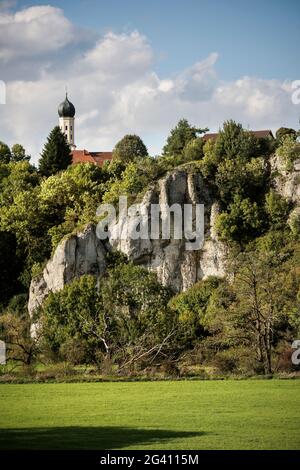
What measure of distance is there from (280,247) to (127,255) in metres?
10.5

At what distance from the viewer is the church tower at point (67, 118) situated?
114 metres

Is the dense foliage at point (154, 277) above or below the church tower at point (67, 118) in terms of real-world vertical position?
below

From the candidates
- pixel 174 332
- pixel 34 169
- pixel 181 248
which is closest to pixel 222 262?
pixel 181 248

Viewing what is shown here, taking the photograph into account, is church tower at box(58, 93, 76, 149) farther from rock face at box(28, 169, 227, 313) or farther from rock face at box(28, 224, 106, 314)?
rock face at box(28, 224, 106, 314)

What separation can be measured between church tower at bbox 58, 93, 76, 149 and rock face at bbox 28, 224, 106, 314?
52183mm

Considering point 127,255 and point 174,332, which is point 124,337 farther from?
point 127,255

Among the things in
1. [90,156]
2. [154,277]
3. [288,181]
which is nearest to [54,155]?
[90,156]

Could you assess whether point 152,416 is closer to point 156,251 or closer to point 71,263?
point 71,263

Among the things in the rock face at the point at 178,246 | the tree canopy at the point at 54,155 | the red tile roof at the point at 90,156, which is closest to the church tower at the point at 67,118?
the red tile roof at the point at 90,156

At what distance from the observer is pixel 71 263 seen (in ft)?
204

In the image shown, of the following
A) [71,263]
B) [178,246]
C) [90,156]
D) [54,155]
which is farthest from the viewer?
[90,156]

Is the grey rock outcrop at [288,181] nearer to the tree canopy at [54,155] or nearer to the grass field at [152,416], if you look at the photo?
the tree canopy at [54,155]

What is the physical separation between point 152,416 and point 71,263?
124 ft

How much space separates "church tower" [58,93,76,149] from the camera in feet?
373
